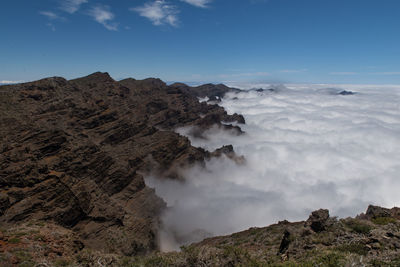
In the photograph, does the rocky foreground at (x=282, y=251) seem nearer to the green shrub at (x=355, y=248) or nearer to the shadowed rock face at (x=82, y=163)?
the green shrub at (x=355, y=248)

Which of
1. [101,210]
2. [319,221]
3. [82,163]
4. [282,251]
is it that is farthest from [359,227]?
[82,163]

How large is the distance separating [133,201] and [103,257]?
29689 mm

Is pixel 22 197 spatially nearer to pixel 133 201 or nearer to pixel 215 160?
pixel 133 201

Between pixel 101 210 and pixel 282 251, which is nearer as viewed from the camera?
pixel 282 251

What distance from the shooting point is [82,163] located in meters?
34.2

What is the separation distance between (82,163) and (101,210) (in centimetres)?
1051

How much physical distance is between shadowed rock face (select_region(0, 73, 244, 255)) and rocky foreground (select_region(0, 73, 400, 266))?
0.12 meters

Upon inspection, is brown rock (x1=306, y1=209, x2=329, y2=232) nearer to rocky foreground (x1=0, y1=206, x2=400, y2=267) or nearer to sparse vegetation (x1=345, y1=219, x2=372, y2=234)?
rocky foreground (x1=0, y1=206, x2=400, y2=267)

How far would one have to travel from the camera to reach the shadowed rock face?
22234 mm

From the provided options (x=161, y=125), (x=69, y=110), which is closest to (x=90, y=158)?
(x=69, y=110)

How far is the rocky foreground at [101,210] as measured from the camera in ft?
36.4

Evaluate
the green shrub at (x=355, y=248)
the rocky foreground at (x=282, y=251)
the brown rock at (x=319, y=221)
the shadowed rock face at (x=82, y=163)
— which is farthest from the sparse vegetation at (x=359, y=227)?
the shadowed rock face at (x=82, y=163)

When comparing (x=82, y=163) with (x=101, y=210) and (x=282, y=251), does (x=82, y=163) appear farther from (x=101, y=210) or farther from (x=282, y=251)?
(x=282, y=251)

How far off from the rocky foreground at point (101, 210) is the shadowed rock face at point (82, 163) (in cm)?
12
